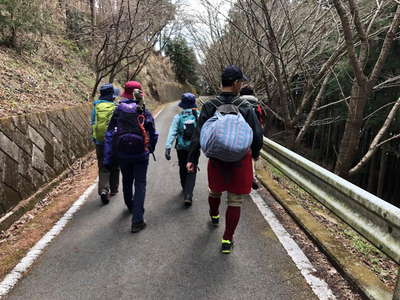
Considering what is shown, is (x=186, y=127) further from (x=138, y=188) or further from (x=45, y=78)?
(x=45, y=78)

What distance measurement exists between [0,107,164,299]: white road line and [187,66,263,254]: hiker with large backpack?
2.08 m

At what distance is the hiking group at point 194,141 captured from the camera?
118 inches

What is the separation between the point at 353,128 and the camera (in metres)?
4.75

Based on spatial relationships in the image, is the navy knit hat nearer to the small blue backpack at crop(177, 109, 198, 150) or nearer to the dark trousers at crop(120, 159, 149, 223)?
the small blue backpack at crop(177, 109, 198, 150)

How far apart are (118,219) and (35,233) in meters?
1.06

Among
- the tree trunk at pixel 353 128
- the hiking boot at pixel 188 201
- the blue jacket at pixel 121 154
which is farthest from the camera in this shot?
the hiking boot at pixel 188 201

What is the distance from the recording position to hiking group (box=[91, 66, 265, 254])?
3002 mm

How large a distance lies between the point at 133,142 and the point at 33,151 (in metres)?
2.50

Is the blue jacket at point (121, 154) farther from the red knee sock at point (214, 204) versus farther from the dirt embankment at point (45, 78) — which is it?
the dirt embankment at point (45, 78)

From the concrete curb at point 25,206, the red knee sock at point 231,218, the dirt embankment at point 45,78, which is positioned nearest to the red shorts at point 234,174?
the red knee sock at point 231,218

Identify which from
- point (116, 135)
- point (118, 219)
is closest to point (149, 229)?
point (118, 219)

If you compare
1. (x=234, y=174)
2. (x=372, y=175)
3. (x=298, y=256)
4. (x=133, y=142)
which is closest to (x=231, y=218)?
(x=234, y=174)

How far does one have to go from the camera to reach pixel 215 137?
2.96m

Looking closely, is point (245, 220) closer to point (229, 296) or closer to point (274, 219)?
point (274, 219)
